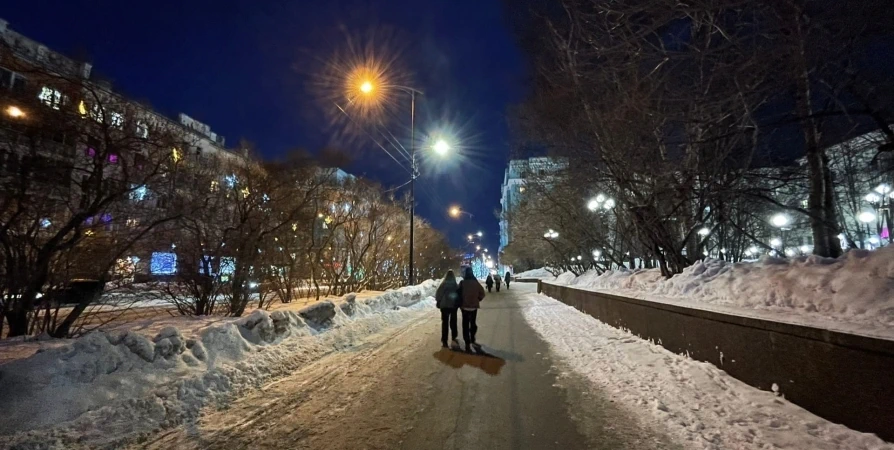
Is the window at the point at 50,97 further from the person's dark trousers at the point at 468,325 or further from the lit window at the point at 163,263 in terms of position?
the person's dark trousers at the point at 468,325

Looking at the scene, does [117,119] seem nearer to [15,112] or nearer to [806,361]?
[15,112]

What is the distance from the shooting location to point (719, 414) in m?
5.16

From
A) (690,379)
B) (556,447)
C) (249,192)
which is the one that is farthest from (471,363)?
(249,192)

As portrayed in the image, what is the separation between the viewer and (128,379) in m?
5.89

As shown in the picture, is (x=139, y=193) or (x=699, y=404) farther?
(x=139, y=193)

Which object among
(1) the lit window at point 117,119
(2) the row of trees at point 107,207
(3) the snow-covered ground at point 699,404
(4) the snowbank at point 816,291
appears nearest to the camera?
(3) the snow-covered ground at point 699,404

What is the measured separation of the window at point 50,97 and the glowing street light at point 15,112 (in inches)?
13.9

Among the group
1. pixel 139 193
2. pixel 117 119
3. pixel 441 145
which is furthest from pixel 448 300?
pixel 441 145

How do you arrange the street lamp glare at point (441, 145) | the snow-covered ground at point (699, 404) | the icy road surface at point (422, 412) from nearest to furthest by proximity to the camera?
the snow-covered ground at point (699, 404)
the icy road surface at point (422, 412)
the street lamp glare at point (441, 145)

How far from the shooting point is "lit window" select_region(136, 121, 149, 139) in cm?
921

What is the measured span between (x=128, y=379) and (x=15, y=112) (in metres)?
5.04

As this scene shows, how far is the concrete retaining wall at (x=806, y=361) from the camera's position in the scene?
3938mm

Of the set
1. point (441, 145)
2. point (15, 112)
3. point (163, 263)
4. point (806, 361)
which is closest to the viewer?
point (806, 361)

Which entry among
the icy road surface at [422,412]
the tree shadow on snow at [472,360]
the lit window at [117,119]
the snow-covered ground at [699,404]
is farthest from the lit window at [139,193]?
the snow-covered ground at [699,404]
